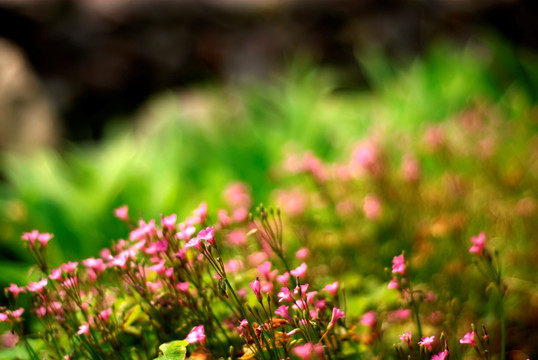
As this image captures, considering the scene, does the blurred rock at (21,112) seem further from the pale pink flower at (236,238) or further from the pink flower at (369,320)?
the pink flower at (369,320)

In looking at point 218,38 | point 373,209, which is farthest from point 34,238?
point 218,38

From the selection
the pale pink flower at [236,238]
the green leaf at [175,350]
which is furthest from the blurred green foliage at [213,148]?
the green leaf at [175,350]

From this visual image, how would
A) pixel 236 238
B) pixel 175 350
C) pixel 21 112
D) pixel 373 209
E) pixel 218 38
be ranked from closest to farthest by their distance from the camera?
pixel 175 350
pixel 236 238
pixel 373 209
pixel 21 112
pixel 218 38

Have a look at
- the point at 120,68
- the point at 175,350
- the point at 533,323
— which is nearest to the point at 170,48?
the point at 120,68

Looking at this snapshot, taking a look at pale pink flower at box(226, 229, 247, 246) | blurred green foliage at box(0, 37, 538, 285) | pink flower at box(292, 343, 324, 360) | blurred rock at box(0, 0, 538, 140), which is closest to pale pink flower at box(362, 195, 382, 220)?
blurred green foliage at box(0, 37, 538, 285)

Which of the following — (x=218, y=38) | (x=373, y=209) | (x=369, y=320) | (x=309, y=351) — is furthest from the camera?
(x=218, y=38)

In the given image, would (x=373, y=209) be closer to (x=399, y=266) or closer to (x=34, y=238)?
(x=399, y=266)

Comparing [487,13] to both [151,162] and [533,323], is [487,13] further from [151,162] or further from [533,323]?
[533,323]
